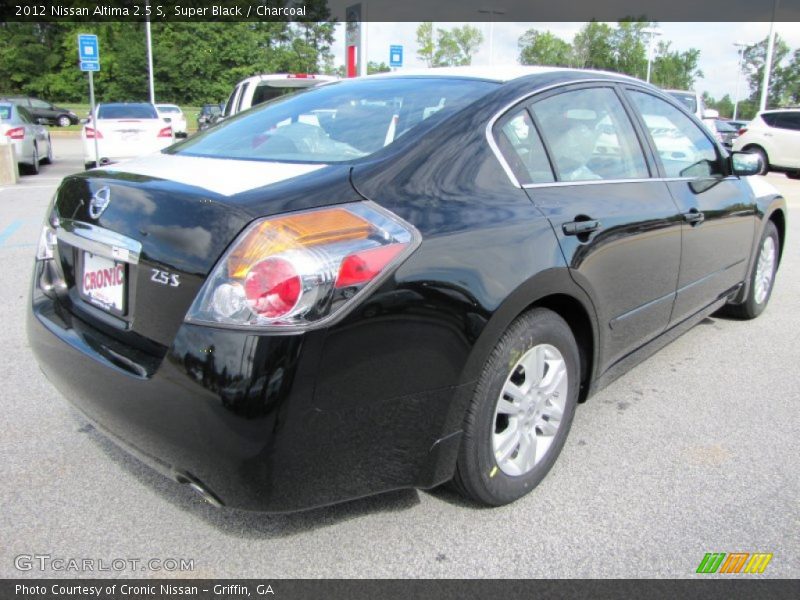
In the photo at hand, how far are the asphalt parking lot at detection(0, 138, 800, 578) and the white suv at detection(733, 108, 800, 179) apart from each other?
1675cm

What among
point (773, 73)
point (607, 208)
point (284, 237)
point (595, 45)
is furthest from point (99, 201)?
point (773, 73)

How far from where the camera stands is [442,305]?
2004 mm

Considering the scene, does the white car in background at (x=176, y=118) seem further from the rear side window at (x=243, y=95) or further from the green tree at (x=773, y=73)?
the green tree at (x=773, y=73)

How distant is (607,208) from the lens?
2746mm

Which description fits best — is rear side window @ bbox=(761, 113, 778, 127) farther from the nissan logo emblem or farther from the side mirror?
the nissan logo emblem

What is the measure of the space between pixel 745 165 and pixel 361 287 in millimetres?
3055

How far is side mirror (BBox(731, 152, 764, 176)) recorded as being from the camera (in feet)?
12.8

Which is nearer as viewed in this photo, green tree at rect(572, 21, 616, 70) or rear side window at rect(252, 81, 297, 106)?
rear side window at rect(252, 81, 297, 106)

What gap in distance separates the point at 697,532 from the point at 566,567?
0.55 m

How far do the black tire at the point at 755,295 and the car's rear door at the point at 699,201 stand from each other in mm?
460

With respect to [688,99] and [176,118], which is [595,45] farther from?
[688,99]

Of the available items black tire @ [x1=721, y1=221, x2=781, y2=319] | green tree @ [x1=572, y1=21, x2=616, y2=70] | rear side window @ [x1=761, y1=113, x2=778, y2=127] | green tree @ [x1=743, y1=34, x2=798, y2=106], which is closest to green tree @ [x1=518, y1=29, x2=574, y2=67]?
green tree @ [x1=572, y1=21, x2=616, y2=70]

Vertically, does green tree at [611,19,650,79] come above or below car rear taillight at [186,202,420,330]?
above

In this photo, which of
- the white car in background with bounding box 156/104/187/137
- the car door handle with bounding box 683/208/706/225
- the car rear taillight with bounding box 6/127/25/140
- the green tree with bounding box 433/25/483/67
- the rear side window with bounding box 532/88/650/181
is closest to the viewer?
the rear side window with bounding box 532/88/650/181
